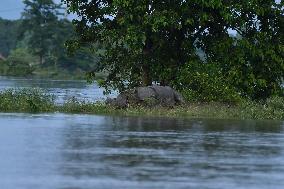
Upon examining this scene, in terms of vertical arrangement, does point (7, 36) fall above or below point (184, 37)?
above

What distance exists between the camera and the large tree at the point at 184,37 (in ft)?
107

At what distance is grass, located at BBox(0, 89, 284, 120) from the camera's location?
96.4ft

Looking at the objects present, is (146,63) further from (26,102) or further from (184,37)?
(26,102)

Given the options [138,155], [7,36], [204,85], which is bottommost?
[138,155]

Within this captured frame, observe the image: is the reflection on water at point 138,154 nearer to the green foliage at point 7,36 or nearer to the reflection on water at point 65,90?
the reflection on water at point 65,90

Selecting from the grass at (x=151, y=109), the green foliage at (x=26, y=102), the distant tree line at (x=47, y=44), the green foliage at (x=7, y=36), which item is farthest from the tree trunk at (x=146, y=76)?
the green foliage at (x=7, y=36)

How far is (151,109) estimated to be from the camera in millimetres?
30141

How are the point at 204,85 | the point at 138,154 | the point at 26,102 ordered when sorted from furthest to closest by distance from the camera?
the point at 204,85 < the point at 26,102 < the point at 138,154

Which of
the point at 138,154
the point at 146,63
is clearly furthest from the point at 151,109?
the point at 138,154

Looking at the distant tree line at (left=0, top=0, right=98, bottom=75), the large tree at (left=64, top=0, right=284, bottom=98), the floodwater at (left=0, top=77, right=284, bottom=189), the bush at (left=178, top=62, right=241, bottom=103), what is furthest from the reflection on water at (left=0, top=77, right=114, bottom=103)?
the distant tree line at (left=0, top=0, right=98, bottom=75)

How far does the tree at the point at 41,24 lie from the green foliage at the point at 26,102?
4009 inches

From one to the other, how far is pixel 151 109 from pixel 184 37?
5.70 metres

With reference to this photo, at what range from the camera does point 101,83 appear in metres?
36.1

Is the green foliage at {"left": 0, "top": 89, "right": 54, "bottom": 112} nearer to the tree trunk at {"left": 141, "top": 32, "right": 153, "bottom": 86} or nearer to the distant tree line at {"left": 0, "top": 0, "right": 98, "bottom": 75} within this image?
the tree trunk at {"left": 141, "top": 32, "right": 153, "bottom": 86}
